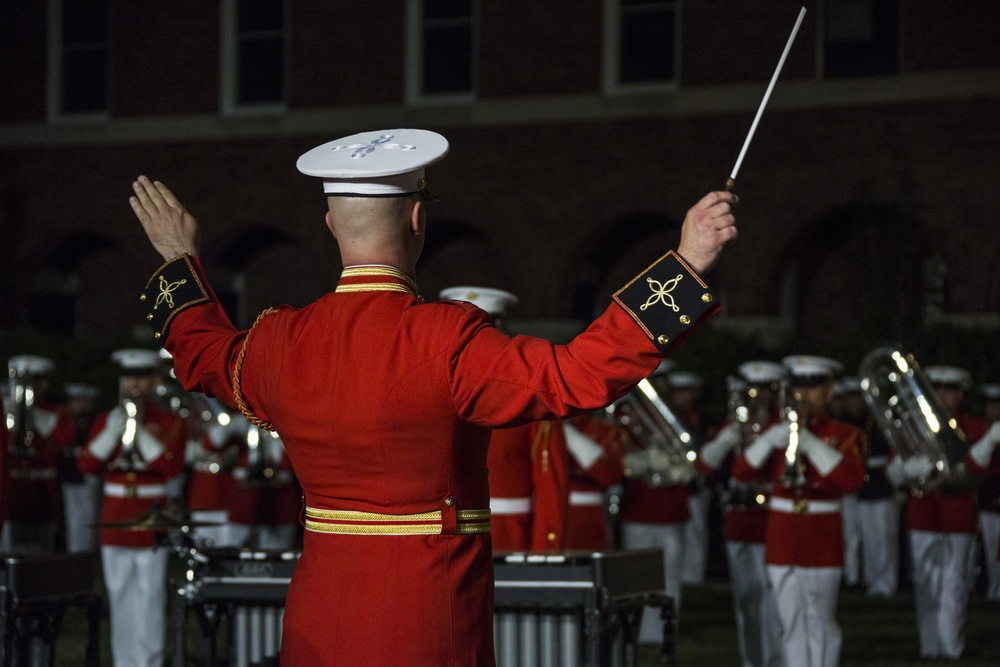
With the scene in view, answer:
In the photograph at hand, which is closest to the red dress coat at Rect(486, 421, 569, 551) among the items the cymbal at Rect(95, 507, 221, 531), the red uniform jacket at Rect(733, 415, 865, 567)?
the cymbal at Rect(95, 507, 221, 531)

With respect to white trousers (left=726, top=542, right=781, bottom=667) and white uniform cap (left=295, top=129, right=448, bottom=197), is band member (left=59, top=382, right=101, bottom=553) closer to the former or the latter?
white trousers (left=726, top=542, right=781, bottom=667)

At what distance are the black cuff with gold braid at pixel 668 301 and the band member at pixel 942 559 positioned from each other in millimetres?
7115

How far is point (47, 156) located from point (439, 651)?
1870cm

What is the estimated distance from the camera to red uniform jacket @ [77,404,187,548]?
9039 mm

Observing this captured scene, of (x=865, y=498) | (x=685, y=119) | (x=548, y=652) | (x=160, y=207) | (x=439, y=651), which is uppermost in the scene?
(x=685, y=119)

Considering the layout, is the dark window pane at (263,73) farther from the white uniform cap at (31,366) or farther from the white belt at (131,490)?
the white belt at (131,490)

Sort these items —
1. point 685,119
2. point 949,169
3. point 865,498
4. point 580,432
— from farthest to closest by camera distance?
point 685,119
point 949,169
point 865,498
point 580,432

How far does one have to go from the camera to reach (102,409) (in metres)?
17.1

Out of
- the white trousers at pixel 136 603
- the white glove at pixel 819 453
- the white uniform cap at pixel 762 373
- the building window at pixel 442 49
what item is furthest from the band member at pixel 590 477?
the building window at pixel 442 49

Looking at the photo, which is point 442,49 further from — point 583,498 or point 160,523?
point 160,523

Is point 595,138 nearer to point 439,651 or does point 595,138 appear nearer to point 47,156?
point 47,156

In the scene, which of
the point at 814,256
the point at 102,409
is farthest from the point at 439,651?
the point at 814,256

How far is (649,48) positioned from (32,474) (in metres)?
9.25

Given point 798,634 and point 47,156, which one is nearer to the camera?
point 798,634
